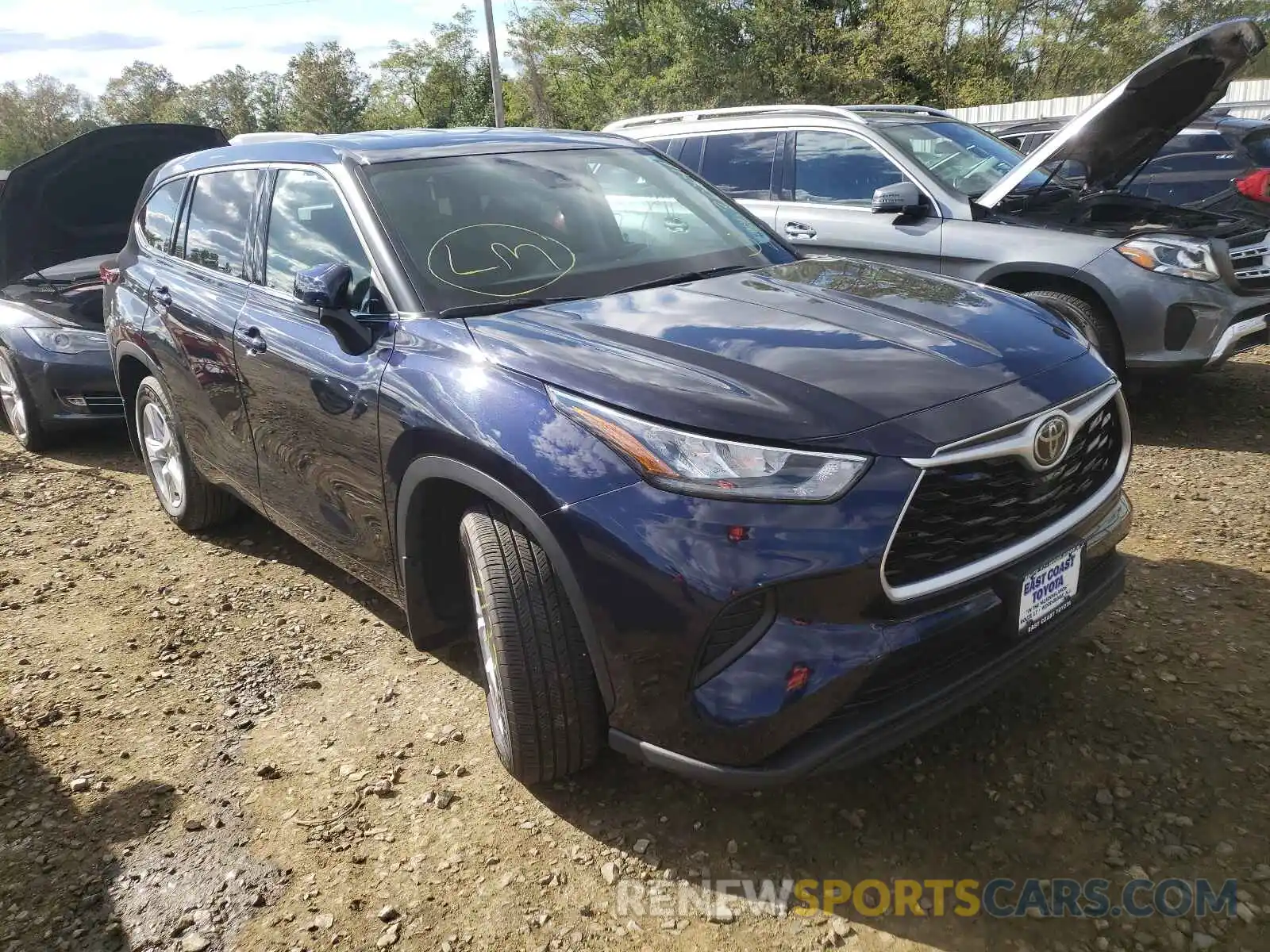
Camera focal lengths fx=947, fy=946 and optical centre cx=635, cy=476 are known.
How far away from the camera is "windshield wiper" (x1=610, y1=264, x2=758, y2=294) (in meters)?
3.01

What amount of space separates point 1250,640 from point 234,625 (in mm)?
3741

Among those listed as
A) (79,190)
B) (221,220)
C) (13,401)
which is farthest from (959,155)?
(13,401)

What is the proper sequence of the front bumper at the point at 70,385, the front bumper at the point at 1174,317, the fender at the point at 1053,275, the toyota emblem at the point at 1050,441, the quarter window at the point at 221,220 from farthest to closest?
the front bumper at the point at 70,385 → the fender at the point at 1053,275 → the front bumper at the point at 1174,317 → the quarter window at the point at 221,220 → the toyota emblem at the point at 1050,441

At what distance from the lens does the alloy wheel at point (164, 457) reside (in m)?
4.55

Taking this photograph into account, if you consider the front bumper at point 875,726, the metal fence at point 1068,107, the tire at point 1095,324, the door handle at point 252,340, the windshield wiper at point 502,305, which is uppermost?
the metal fence at point 1068,107

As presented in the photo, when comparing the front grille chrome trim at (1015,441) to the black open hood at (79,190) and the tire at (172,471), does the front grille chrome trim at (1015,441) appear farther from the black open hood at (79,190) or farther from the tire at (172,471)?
the black open hood at (79,190)

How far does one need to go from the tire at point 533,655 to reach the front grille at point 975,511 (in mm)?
798

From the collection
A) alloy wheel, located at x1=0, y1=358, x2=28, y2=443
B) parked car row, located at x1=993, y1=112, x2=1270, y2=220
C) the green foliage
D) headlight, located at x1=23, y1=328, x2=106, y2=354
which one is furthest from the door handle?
the green foliage

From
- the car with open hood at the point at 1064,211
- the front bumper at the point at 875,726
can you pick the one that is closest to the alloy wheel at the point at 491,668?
the front bumper at the point at 875,726

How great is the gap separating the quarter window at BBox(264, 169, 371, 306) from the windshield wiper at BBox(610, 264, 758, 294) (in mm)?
838

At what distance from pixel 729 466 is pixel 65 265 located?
6497 mm

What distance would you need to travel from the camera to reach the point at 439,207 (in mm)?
3107

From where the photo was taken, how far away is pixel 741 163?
6570 millimetres

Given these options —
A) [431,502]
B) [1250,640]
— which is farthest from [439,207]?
[1250,640]
